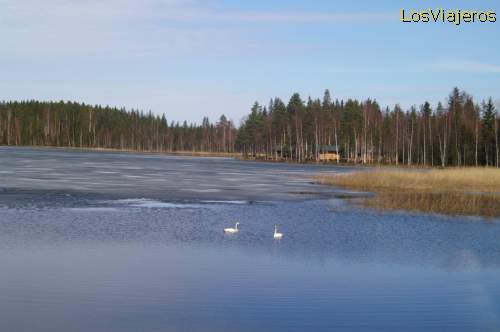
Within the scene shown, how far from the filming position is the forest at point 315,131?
292ft

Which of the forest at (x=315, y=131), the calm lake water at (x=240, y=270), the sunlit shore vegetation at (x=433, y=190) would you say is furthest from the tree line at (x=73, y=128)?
the calm lake water at (x=240, y=270)

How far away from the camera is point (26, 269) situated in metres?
13.8

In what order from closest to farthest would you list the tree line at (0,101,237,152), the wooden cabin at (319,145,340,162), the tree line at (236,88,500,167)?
the tree line at (236,88,500,167) → the wooden cabin at (319,145,340,162) → the tree line at (0,101,237,152)

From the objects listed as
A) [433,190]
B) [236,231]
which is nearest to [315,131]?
[433,190]

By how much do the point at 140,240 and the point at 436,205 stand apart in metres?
19.3

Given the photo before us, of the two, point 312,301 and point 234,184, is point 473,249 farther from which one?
point 234,184

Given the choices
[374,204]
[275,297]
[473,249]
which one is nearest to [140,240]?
[275,297]

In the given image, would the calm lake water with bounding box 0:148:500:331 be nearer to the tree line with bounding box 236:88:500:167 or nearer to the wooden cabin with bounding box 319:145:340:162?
the tree line with bounding box 236:88:500:167

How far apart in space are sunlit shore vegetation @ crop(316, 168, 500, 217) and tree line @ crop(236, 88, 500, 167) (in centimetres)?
2986

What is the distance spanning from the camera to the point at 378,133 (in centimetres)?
11969

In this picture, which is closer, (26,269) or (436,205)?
(26,269)

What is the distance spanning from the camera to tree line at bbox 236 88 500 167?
85812 mm

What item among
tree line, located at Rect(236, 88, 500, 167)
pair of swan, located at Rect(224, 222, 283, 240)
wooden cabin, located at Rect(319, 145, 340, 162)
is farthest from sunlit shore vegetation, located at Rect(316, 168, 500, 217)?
wooden cabin, located at Rect(319, 145, 340, 162)

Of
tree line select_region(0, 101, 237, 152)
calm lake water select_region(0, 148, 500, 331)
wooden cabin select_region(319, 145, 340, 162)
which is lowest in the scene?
calm lake water select_region(0, 148, 500, 331)
